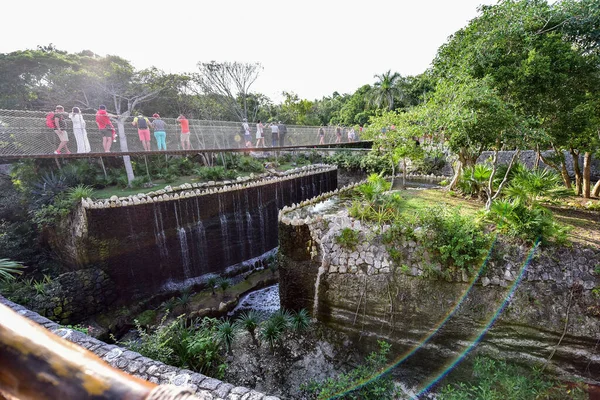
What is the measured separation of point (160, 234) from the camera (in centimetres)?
1347

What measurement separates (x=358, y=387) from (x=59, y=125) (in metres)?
12.2

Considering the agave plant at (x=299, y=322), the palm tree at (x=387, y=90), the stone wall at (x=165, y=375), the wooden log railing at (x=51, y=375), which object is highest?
the palm tree at (x=387, y=90)

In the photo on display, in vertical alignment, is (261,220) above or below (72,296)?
above

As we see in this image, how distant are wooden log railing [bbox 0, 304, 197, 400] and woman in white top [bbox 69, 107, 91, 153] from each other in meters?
11.3

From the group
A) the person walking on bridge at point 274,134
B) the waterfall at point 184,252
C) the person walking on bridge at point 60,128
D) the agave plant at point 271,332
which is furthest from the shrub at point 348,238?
the person walking on bridge at point 60,128

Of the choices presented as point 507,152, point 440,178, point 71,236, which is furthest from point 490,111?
point 71,236

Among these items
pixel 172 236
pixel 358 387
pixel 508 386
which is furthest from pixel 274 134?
pixel 508 386

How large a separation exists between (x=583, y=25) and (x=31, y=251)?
73.1ft

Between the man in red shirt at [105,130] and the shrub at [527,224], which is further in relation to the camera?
the man in red shirt at [105,130]

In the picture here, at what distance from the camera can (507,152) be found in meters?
18.7

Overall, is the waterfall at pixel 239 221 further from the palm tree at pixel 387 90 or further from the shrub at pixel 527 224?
the palm tree at pixel 387 90

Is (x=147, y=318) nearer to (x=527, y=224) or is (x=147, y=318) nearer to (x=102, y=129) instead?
(x=102, y=129)

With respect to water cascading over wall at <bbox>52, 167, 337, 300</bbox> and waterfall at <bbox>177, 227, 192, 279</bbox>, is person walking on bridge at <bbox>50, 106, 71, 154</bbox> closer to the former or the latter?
water cascading over wall at <bbox>52, 167, 337, 300</bbox>

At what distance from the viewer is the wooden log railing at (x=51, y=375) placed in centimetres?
82
